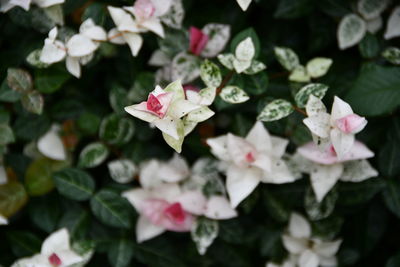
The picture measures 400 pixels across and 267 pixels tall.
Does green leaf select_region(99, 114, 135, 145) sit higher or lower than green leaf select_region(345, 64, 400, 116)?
lower

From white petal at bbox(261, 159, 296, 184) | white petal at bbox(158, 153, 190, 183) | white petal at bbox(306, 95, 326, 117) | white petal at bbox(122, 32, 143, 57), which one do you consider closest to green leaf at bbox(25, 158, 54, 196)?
white petal at bbox(158, 153, 190, 183)

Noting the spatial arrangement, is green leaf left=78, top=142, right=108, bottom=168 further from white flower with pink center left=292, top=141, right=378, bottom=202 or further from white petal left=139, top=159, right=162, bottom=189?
white flower with pink center left=292, top=141, right=378, bottom=202

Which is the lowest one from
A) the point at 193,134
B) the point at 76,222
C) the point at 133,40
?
the point at 76,222

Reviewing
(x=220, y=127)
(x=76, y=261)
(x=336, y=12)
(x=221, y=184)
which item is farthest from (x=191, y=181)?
(x=336, y=12)

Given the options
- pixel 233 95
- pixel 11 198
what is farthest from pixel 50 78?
pixel 233 95

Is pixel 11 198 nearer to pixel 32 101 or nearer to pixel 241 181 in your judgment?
pixel 32 101

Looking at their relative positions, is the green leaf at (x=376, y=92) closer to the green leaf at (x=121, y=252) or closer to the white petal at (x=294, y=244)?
the white petal at (x=294, y=244)
